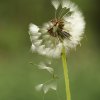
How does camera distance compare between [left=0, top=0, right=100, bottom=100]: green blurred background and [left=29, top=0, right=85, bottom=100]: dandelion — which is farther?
[left=0, top=0, right=100, bottom=100]: green blurred background

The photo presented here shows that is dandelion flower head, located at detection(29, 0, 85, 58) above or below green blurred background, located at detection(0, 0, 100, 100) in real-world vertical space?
below

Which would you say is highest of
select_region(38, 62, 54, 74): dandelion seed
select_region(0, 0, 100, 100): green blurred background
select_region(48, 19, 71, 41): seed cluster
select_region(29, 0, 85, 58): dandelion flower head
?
select_region(0, 0, 100, 100): green blurred background

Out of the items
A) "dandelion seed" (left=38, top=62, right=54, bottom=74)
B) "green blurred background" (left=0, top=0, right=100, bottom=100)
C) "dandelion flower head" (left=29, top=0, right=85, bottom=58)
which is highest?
"green blurred background" (left=0, top=0, right=100, bottom=100)

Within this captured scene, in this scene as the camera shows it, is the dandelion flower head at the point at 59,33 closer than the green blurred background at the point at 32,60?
Yes

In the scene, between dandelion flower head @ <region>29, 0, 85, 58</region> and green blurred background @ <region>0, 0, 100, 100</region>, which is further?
green blurred background @ <region>0, 0, 100, 100</region>

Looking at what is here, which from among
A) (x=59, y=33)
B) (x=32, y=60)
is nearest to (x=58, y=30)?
(x=59, y=33)

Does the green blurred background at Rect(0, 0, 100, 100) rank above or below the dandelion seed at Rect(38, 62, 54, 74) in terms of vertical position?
above

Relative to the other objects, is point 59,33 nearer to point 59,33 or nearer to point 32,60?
point 59,33
